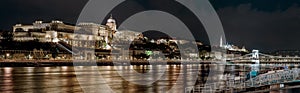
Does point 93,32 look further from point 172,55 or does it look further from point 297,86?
point 297,86

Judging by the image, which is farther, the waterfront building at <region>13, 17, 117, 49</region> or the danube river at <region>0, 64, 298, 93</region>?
the waterfront building at <region>13, 17, 117, 49</region>

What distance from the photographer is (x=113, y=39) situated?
421ft

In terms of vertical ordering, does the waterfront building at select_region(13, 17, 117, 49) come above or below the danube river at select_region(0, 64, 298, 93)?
above

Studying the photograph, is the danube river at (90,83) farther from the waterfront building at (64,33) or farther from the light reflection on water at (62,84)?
the waterfront building at (64,33)

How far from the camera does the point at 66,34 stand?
368 ft

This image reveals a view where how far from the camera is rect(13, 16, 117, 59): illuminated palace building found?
103 meters

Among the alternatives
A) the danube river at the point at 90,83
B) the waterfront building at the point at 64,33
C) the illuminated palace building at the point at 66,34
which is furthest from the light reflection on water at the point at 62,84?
the waterfront building at the point at 64,33

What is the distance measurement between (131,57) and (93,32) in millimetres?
30664

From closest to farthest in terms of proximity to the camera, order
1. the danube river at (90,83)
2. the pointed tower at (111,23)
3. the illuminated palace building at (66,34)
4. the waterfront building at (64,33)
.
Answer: the danube river at (90,83) < the illuminated palace building at (66,34) < the waterfront building at (64,33) < the pointed tower at (111,23)

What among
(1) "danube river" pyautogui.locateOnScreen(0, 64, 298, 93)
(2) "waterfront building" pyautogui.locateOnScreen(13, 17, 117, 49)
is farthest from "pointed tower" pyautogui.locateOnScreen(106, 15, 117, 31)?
(1) "danube river" pyautogui.locateOnScreen(0, 64, 298, 93)

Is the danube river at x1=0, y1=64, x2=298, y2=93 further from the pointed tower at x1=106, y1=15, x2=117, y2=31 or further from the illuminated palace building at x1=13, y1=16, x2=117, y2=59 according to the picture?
the pointed tower at x1=106, y1=15, x2=117, y2=31

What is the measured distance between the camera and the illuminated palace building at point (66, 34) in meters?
103

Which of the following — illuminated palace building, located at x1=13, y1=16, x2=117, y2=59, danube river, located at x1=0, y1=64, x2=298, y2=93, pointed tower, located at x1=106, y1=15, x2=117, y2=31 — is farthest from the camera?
pointed tower, located at x1=106, y1=15, x2=117, y2=31

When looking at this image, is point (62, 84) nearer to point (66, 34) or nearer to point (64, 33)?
point (64, 33)
